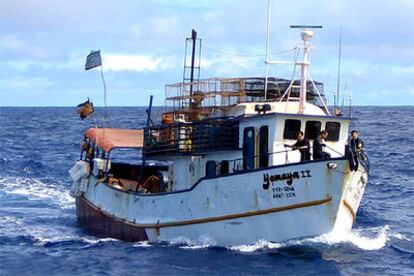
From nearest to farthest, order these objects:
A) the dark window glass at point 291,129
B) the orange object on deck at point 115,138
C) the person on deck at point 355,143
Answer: the person on deck at point 355,143 → the dark window glass at point 291,129 → the orange object on deck at point 115,138

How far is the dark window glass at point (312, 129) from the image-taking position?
81.3 feet

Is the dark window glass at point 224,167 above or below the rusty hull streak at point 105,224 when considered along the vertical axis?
above

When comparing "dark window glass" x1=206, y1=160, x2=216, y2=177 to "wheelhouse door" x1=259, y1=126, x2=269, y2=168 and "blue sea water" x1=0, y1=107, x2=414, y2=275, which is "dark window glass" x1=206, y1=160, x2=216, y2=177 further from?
"blue sea water" x1=0, y1=107, x2=414, y2=275

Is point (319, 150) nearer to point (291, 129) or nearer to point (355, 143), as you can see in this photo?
point (355, 143)

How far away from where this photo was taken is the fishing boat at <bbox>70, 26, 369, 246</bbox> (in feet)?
75.8

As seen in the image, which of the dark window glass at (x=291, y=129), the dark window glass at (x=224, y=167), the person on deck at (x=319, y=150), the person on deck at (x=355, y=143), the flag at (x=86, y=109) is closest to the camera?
the person on deck at (x=355, y=143)

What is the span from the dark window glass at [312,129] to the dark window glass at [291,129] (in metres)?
0.39

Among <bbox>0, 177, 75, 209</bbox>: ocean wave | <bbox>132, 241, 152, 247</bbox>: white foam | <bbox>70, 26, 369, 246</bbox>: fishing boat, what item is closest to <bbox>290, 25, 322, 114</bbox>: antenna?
<bbox>70, 26, 369, 246</bbox>: fishing boat

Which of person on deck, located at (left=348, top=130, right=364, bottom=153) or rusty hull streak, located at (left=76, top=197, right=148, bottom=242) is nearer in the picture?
person on deck, located at (left=348, top=130, right=364, bottom=153)

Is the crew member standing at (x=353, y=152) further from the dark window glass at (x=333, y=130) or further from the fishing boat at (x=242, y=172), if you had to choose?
the dark window glass at (x=333, y=130)

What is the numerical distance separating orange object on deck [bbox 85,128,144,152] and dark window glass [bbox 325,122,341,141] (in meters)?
7.17

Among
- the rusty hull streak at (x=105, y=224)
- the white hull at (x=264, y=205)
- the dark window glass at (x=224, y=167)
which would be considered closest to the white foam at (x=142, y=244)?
the rusty hull streak at (x=105, y=224)

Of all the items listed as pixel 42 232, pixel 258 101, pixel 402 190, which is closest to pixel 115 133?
pixel 42 232

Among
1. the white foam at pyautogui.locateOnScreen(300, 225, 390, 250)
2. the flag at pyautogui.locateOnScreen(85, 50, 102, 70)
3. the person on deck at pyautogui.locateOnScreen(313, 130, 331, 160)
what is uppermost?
the flag at pyautogui.locateOnScreen(85, 50, 102, 70)
